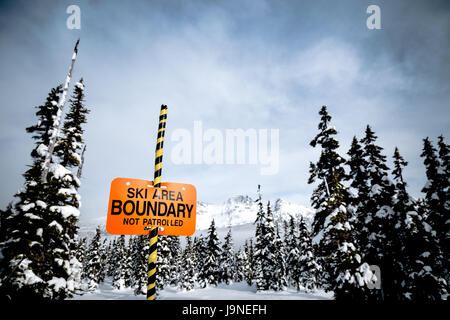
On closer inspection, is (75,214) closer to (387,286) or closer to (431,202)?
(387,286)

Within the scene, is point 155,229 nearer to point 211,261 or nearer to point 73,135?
point 73,135

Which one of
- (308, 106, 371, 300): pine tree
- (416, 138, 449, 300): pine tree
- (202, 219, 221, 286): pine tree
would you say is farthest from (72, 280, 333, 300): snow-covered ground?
(416, 138, 449, 300): pine tree

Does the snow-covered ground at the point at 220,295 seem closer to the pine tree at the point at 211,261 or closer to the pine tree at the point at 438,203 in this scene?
the pine tree at the point at 211,261

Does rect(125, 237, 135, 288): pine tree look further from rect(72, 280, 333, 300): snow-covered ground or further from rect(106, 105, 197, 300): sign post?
rect(106, 105, 197, 300): sign post

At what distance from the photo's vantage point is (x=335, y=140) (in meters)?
18.1

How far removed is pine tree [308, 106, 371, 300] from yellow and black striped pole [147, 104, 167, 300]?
1419cm

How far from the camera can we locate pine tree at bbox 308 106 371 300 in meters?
14.9

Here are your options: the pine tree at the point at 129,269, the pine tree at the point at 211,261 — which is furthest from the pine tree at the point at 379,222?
the pine tree at the point at 129,269

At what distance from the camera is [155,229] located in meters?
4.80

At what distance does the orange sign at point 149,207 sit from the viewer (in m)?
4.50

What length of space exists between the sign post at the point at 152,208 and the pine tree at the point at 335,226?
14.0 meters

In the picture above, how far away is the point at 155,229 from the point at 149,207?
0.50 meters
